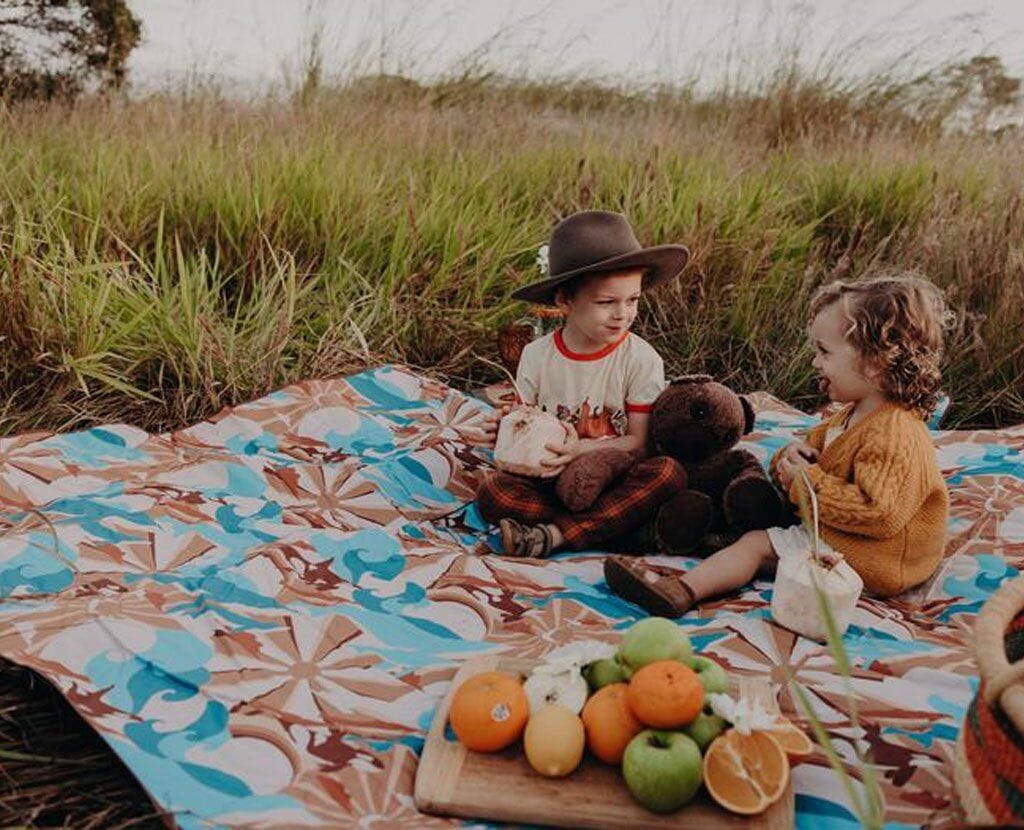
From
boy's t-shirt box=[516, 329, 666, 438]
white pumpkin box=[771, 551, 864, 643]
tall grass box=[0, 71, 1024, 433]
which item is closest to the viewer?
white pumpkin box=[771, 551, 864, 643]

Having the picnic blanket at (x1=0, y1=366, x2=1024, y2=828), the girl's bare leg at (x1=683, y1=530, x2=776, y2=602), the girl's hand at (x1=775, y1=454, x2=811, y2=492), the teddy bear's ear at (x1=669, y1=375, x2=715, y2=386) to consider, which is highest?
the teddy bear's ear at (x1=669, y1=375, x2=715, y2=386)

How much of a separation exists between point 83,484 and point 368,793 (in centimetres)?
192

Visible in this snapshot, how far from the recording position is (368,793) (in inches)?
88.2

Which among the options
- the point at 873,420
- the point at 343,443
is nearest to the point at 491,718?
the point at 873,420

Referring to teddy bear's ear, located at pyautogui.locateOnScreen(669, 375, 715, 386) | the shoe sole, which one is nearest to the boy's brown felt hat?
teddy bear's ear, located at pyautogui.locateOnScreen(669, 375, 715, 386)

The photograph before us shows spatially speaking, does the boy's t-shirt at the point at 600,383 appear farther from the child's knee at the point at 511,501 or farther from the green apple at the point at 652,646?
the green apple at the point at 652,646

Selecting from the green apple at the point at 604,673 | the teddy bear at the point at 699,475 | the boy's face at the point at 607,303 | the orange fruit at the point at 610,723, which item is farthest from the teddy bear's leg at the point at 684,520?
the orange fruit at the point at 610,723

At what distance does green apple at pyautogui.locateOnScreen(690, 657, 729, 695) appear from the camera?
2.25 meters

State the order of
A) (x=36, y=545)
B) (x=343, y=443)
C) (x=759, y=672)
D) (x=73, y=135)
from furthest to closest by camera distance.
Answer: (x=73, y=135)
(x=343, y=443)
(x=36, y=545)
(x=759, y=672)

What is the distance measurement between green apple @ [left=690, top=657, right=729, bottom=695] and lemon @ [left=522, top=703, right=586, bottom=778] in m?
0.27

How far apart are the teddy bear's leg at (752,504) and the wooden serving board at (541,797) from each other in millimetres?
1306

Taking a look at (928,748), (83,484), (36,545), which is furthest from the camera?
(83,484)

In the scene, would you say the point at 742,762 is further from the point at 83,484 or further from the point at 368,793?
the point at 83,484

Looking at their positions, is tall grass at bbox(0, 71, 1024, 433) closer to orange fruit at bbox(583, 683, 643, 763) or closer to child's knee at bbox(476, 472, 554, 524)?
child's knee at bbox(476, 472, 554, 524)
